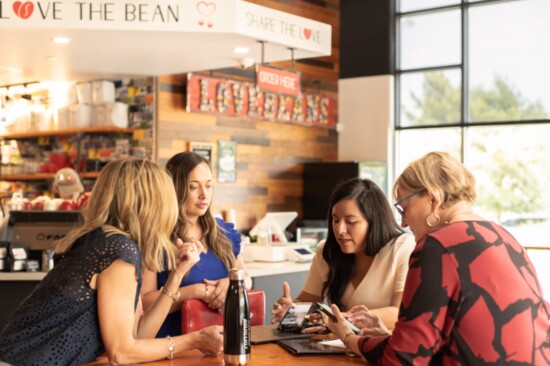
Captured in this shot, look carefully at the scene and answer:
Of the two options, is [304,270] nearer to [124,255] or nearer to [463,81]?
[124,255]

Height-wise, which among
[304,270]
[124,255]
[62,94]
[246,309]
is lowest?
[304,270]

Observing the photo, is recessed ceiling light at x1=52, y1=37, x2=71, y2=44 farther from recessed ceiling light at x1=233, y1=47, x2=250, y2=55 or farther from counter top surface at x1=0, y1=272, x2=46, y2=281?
counter top surface at x1=0, y1=272, x2=46, y2=281

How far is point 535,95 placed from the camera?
379 inches

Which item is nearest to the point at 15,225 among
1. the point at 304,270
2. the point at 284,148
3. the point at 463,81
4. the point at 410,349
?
the point at 304,270

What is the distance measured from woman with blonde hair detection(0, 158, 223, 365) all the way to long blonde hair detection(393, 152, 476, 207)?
809mm

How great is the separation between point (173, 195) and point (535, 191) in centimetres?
787

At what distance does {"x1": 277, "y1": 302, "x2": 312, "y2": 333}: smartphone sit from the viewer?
309cm

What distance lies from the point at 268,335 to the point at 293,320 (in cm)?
14

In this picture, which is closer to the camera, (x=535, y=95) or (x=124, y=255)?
(x=124, y=255)

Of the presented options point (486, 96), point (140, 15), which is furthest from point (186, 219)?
point (486, 96)

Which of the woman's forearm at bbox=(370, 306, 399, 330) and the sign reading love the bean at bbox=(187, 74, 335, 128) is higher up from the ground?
the sign reading love the bean at bbox=(187, 74, 335, 128)

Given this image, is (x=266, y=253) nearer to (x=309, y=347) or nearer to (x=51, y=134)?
(x=309, y=347)

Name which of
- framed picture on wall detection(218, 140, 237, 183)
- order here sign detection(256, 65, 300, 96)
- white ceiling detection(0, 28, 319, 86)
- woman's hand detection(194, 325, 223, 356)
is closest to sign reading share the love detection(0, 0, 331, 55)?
white ceiling detection(0, 28, 319, 86)

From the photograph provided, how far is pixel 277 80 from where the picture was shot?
24.9 feet
